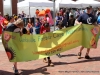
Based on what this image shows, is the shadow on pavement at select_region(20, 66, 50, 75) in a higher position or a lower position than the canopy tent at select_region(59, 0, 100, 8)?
lower

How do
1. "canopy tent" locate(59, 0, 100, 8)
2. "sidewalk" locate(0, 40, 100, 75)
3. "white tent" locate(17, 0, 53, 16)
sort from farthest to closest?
1. "canopy tent" locate(59, 0, 100, 8)
2. "white tent" locate(17, 0, 53, 16)
3. "sidewalk" locate(0, 40, 100, 75)

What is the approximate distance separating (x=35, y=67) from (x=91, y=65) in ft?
5.86

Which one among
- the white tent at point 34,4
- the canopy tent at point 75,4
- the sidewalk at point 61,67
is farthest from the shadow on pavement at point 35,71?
the canopy tent at point 75,4

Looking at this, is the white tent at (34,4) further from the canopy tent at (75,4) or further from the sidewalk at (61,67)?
the sidewalk at (61,67)

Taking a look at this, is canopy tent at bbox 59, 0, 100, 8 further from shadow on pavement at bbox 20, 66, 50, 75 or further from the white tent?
shadow on pavement at bbox 20, 66, 50, 75

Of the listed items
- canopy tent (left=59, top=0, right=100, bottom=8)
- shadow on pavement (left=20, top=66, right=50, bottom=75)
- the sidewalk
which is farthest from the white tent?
shadow on pavement (left=20, top=66, right=50, bottom=75)

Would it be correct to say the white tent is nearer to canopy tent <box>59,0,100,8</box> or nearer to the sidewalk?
canopy tent <box>59,0,100,8</box>

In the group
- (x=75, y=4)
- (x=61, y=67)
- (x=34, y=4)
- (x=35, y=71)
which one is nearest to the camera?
(x=35, y=71)

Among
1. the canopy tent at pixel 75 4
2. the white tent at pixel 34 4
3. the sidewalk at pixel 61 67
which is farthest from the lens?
the canopy tent at pixel 75 4

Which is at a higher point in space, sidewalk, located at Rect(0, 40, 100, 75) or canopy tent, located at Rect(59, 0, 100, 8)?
canopy tent, located at Rect(59, 0, 100, 8)

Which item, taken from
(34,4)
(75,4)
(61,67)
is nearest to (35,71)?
(61,67)

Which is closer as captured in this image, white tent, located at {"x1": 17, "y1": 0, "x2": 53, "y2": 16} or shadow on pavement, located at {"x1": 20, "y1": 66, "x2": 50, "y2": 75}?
shadow on pavement, located at {"x1": 20, "y1": 66, "x2": 50, "y2": 75}

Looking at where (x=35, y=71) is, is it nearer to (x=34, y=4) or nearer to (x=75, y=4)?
(x=34, y=4)

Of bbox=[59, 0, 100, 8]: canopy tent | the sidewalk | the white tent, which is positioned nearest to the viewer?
the sidewalk
